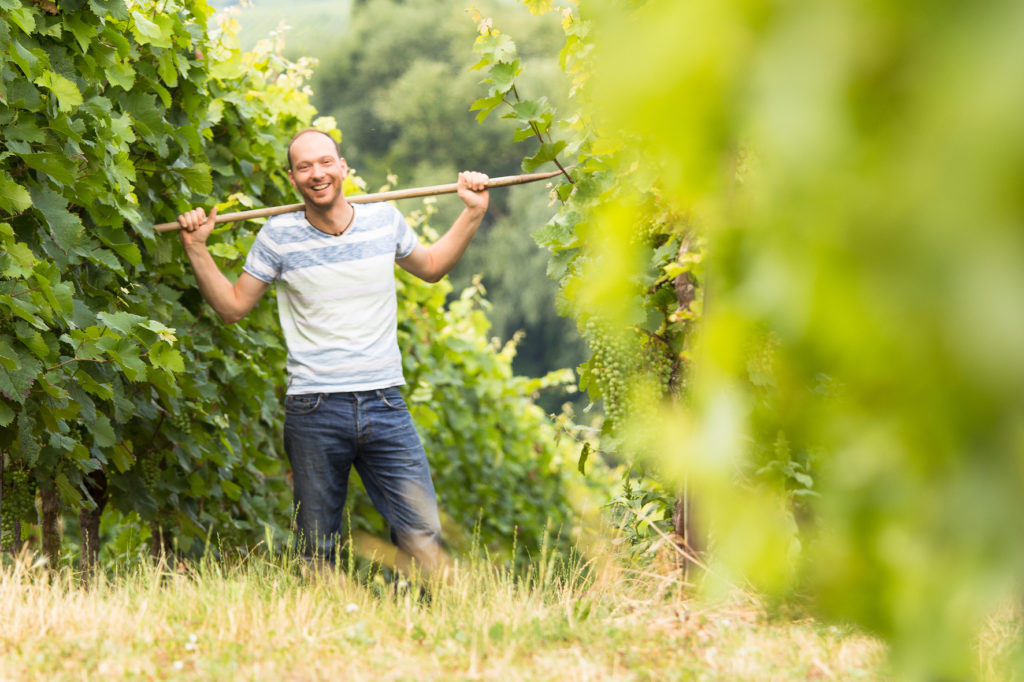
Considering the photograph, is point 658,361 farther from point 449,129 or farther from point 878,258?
point 449,129

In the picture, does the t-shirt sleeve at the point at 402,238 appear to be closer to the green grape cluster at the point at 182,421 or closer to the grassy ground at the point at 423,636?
the green grape cluster at the point at 182,421

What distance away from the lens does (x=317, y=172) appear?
12.8 feet

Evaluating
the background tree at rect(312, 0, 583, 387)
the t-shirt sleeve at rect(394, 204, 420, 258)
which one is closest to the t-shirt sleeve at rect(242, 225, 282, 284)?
the t-shirt sleeve at rect(394, 204, 420, 258)

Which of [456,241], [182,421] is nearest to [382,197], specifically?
[456,241]

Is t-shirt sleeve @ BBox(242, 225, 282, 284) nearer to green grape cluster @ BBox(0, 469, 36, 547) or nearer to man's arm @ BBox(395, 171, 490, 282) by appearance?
man's arm @ BBox(395, 171, 490, 282)

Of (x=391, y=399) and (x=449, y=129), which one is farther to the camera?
(x=449, y=129)

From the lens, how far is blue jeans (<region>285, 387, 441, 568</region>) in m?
3.84

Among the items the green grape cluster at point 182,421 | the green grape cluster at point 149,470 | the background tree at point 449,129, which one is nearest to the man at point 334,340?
the green grape cluster at point 182,421

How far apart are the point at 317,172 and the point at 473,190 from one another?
0.62m

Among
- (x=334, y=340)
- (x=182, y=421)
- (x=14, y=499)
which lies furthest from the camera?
(x=182, y=421)

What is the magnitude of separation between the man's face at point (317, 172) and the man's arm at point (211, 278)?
1.25 feet

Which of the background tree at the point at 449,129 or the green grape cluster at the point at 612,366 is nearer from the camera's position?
the green grape cluster at the point at 612,366

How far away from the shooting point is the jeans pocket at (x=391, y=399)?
3.90 meters

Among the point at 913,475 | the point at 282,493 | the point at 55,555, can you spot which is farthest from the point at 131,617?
the point at 282,493
